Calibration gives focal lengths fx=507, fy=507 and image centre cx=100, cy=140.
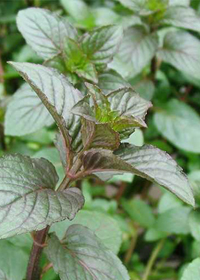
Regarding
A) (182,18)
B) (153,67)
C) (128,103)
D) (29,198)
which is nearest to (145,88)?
(153,67)

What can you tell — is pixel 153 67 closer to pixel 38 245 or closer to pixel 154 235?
pixel 154 235

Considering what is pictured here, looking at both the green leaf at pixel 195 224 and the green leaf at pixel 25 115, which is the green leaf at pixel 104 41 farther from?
the green leaf at pixel 195 224

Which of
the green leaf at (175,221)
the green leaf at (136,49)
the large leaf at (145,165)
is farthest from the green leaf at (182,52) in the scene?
the large leaf at (145,165)

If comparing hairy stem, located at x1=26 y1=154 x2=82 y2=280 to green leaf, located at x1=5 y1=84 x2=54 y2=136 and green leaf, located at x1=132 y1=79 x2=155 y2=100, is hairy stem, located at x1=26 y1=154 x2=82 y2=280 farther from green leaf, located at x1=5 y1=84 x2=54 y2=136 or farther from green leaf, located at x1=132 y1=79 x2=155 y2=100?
green leaf, located at x1=132 y1=79 x2=155 y2=100

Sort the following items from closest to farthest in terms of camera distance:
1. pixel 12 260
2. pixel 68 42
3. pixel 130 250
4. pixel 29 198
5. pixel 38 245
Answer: pixel 29 198 < pixel 38 245 < pixel 12 260 < pixel 68 42 < pixel 130 250

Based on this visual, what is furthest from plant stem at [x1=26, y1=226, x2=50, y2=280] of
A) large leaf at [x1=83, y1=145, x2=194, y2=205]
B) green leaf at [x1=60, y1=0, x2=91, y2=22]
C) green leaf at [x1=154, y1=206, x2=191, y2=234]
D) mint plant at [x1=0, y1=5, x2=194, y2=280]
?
green leaf at [x1=60, y1=0, x2=91, y2=22]
